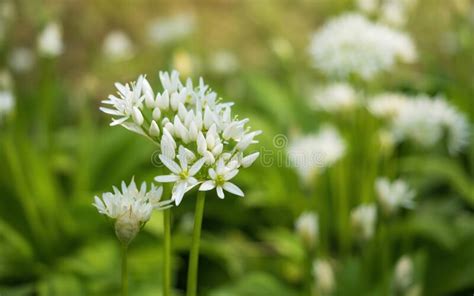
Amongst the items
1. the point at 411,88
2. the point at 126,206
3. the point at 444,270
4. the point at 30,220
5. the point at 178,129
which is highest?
the point at 411,88

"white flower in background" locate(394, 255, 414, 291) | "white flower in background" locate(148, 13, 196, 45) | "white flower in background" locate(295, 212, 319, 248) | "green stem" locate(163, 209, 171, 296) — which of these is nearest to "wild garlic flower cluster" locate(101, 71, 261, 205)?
"green stem" locate(163, 209, 171, 296)

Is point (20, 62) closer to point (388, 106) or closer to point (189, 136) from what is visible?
point (388, 106)

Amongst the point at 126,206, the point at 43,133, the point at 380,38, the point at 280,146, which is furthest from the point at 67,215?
the point at 126,206

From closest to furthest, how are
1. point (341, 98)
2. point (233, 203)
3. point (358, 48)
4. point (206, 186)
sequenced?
point (206, 186)
point (358, 48)
point (341, 98)
point (233, 203)

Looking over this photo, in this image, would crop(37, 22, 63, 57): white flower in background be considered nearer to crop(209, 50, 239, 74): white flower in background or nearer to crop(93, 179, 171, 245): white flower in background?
crop(93, 179, 171, 245): white flower in background

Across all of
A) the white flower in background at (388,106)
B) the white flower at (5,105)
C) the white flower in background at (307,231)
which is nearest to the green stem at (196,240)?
the white flower in background at (307,231)

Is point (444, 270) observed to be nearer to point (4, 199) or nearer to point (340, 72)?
point (340, 72)

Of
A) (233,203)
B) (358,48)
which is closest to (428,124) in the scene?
(358,48)
